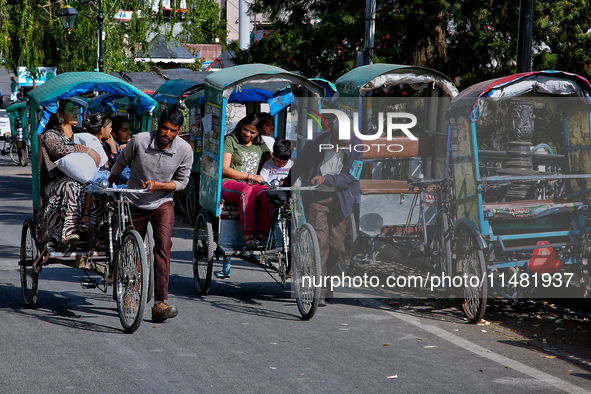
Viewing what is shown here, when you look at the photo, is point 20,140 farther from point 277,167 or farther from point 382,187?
point 277,167

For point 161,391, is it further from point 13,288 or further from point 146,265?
point 13,288

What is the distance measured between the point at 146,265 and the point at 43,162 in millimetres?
1889

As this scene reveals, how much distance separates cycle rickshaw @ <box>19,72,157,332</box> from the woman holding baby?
3.8 inches

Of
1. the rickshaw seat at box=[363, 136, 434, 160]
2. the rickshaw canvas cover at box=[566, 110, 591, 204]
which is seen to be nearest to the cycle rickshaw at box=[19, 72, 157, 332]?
the rickshaw seat at box=[363, 136, 434, 160]

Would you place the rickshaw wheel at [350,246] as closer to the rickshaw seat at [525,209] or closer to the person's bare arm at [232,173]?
the person's bare arm at [232,173]

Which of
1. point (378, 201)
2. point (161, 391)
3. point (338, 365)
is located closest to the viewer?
point (161, 391)

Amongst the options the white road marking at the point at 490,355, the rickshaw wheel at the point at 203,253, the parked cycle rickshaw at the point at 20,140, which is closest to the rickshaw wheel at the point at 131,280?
the rickshaw wheel at the point at 203,253

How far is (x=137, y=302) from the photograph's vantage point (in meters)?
5.64

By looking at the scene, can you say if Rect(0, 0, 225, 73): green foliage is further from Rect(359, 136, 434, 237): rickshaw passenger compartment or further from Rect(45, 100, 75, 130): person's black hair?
Rect(45, 100, 75, 130): person's black hair

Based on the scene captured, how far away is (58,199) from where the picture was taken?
6.45 metres

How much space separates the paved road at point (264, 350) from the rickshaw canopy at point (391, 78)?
2545 mm

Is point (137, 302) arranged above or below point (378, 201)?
below

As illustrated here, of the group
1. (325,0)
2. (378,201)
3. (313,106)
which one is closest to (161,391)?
(378,201)

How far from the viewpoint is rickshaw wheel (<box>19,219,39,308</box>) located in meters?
6.52
